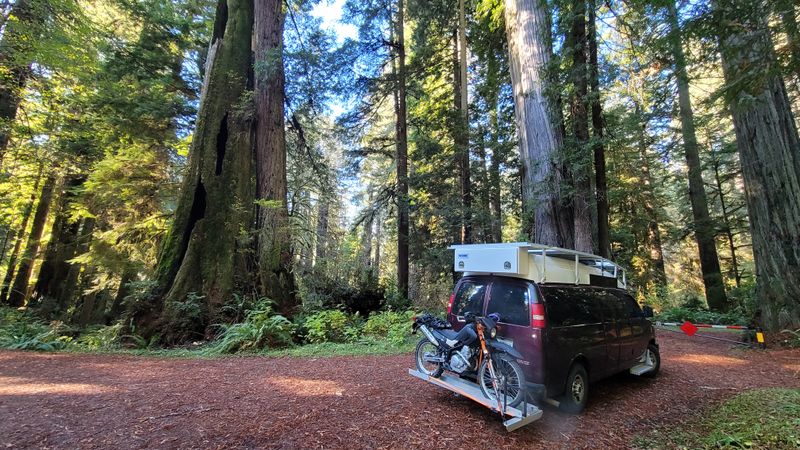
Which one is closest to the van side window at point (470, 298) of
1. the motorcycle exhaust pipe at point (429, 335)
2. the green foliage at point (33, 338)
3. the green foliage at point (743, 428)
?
the motorcycle exhaust pipe at point (429, 335)

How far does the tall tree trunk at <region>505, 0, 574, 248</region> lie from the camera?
845 cm

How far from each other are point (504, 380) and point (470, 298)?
146 cm

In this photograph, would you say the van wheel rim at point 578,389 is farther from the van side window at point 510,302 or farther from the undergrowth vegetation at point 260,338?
the undergrowth vegetation at point 260,338

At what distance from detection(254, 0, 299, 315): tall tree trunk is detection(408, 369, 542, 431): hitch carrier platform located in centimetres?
667

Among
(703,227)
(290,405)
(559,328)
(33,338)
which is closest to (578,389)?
(559,328)

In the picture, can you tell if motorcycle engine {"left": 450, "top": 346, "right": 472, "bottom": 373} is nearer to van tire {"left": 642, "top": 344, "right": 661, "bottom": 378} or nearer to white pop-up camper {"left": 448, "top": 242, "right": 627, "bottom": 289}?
white pop-up camper {"left": 448, "top": 242, "right": 627, "bottom": 289}

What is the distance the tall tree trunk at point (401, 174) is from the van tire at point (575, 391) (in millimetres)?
10225

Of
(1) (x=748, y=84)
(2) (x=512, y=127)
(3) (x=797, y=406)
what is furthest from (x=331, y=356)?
(2) (x=512, y=127)

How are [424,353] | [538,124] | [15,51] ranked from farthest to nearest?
1. [15,51]
2. [538,124]
3. [424,353]

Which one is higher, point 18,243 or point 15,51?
point 15,51

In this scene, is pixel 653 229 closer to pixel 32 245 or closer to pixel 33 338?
pixel 33 338

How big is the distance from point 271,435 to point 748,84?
6.86 metres

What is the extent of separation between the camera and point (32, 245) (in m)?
15.8

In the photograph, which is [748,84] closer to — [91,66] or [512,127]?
[512,127]
